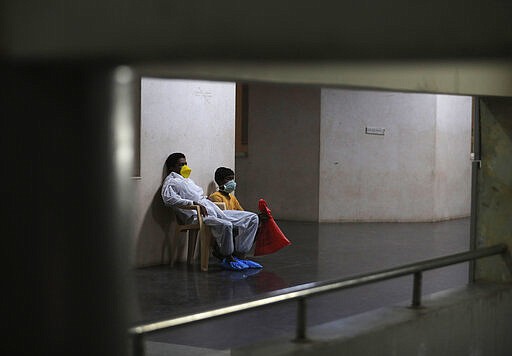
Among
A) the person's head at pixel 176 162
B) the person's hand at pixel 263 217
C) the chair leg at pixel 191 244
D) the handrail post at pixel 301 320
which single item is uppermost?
the person's head at pixel 176 162

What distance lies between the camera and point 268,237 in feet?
33.8

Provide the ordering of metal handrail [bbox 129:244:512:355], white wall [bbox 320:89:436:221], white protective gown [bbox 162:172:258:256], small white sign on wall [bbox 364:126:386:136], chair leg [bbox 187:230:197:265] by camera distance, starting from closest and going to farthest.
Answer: metal handrail [bbox 129:244:512:355], white protective gown [bbox 162:172:258:256], chair leg [bbox 187:230:197:265], white wall [bbox 320:89:436:221], small white sign on wall [bbox 364:126:386:136]

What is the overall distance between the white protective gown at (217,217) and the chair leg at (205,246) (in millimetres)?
69

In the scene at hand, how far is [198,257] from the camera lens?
10883 millimetres

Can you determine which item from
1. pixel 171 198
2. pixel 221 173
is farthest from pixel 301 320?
pixel 221 173

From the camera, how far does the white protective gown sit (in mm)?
9953

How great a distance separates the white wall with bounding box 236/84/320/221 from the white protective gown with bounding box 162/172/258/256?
6.32 meters

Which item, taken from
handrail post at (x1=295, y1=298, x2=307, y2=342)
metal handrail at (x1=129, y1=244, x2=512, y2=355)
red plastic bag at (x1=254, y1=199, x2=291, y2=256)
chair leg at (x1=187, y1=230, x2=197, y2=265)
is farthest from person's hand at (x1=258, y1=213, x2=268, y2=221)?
handrail post at (x1=295, y1=298, x2=307, y2=342)

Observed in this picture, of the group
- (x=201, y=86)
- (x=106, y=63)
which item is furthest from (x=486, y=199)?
(x=201, y=86)

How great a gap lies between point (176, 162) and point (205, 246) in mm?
1031

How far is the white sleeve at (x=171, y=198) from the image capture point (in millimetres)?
9977

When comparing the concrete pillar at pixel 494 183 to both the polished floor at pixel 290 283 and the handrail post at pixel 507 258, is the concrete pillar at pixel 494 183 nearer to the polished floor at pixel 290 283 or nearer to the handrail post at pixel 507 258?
the handrail post at pixel 507 258

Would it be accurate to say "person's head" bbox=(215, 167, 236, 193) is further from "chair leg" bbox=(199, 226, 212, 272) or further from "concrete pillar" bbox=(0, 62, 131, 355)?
"concrete pillar" bbox=(0, 62, 131, 355)

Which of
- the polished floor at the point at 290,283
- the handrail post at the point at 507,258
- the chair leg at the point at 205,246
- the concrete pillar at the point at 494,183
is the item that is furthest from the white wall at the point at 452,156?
the handrail post at the point at 507,258
